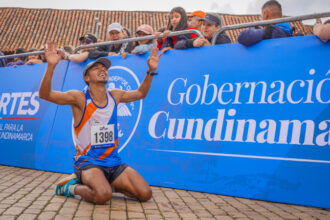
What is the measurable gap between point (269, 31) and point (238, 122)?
1.33 metres

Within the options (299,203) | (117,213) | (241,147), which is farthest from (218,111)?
(117,213)

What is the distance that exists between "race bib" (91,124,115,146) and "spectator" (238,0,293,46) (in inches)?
84.4

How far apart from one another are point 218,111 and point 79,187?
208cm

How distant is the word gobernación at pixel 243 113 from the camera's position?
4.34 meters

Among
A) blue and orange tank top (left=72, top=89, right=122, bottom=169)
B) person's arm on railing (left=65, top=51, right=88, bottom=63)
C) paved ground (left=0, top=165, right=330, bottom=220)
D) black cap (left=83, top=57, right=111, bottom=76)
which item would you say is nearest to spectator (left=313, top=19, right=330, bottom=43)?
paved ground (left=0, top=165, right=330, bottom=220)

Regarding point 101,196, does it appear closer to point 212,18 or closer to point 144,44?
point 144,44

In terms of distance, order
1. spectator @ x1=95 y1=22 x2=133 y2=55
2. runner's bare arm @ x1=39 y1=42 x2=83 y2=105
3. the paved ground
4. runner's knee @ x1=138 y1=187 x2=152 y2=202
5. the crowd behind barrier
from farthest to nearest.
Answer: spectator @ x1=95 y1=22 x2=133 y2=55 → the crowd behind barrier → runner's knee @ x1=138 y1=187 x2=152 y2=202 → runner's bare arm @ x1=39 y1=42 x2=83 y2=105 → the paved ground

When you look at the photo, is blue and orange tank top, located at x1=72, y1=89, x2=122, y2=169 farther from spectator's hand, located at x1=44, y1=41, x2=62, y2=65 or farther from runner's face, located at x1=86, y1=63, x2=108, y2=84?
spectator's hand, located at x1=44, y1=41, x2=62, y2=65

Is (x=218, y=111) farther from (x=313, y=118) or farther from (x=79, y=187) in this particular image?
(x=79, y=187)

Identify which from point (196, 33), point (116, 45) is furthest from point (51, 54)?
point (116, 45)

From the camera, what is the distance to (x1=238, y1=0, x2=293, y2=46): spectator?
4.93 metres

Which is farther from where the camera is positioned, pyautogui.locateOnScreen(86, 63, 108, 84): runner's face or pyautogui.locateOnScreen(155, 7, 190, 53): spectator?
pyautogui.locateOnScreen(155, 7, 190, 53): spectator

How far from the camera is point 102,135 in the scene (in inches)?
180

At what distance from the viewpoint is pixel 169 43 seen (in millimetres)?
5969
